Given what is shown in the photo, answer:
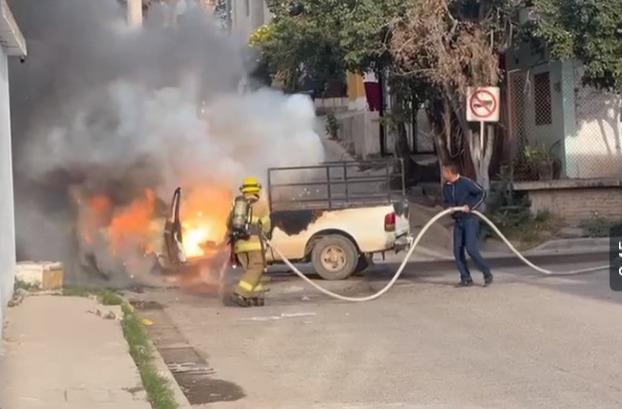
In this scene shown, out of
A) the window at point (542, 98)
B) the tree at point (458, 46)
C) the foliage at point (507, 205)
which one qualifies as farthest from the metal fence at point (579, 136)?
the tree at point (458, 46)

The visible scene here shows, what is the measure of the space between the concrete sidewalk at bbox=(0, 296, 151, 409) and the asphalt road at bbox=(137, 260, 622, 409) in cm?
72

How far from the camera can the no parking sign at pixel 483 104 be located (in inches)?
805

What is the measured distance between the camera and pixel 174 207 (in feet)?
Answer: 54.7

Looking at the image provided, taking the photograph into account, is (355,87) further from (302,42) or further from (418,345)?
(418,345)

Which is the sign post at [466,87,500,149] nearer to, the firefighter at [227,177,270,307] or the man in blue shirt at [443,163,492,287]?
the man in blue shirt at [443,163,492,287]

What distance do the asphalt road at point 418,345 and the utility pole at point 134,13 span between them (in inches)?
233

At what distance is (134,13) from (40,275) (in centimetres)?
695

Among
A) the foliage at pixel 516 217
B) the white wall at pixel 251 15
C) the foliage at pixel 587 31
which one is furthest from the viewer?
the white wall at pixel 251 15

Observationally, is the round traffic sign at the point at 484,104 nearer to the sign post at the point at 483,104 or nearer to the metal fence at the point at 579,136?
the sign post at the point at 483,104

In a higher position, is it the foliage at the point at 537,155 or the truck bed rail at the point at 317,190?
→ the foliage at the point at 537,155

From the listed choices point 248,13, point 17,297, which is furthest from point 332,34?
point 248,13

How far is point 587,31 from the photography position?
19.5 m

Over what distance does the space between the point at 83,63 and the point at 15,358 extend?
9.58m

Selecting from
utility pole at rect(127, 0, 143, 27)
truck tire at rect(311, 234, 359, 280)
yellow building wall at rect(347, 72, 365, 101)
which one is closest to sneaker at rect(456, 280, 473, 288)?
truck tire at rect(311, 234, 359, 280)
